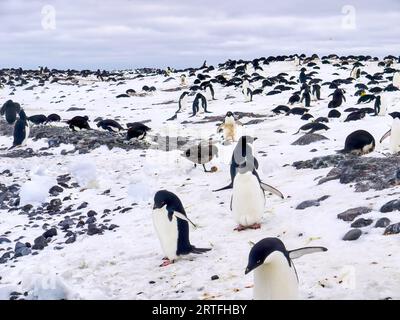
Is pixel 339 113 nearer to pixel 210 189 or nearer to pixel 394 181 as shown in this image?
pixel 210 189

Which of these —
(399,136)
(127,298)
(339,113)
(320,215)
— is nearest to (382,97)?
(339,113)

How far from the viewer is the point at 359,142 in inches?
393

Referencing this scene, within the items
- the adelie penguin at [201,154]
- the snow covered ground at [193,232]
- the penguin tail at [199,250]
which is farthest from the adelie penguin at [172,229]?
the adelie penguin at [201,154]

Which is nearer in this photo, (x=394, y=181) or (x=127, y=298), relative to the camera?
(x=127, y=298)

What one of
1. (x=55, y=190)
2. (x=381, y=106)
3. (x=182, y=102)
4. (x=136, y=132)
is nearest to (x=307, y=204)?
(x=55, y=190)

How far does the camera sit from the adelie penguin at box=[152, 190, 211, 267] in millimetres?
6410

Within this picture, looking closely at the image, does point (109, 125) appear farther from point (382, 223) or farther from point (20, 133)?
point (382, 223)

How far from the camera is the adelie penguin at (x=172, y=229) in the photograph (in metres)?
6.41

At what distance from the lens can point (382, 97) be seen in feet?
51.7

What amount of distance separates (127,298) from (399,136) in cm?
641

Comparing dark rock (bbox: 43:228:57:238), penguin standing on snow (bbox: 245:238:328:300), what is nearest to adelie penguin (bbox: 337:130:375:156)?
dark rock (bbox: 43:228:57:238)

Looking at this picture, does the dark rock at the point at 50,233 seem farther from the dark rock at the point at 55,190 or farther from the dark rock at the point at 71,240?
the dark rock at the point at 55,190

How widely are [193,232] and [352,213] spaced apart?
217cm
